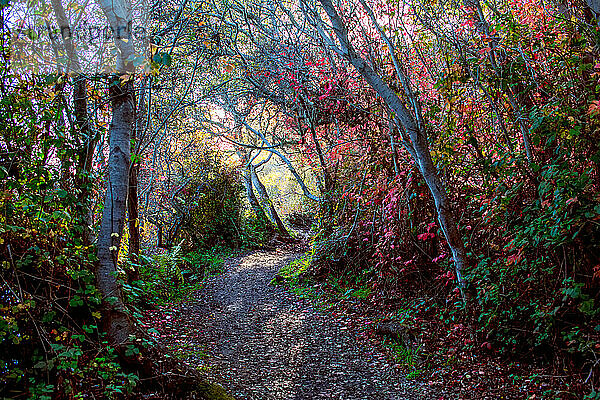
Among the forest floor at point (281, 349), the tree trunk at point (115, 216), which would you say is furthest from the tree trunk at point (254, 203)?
the tree trunk at point (115, 216)

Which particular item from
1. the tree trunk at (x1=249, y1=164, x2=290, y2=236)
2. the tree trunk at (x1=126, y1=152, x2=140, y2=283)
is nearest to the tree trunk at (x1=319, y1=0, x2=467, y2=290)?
the tree trunk at (x1=126, y1=152, x2=140, y2=283)

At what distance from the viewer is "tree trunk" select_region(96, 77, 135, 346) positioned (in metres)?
4.11

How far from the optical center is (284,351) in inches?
237

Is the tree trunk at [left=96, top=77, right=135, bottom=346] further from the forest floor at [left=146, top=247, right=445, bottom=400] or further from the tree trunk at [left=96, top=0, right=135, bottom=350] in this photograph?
the forest floor at [left=146, top=247, right=445, bottom=400]

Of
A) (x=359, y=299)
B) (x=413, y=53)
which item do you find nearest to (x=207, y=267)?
(x=359, y=299)

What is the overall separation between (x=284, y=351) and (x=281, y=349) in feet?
0.27

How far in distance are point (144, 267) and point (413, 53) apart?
610 centimetres

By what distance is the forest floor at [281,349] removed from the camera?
4.84 m

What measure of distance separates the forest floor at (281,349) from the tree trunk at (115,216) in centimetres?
132

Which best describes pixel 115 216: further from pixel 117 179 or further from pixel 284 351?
pixel 284 351

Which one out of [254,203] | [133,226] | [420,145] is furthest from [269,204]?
[420,145]

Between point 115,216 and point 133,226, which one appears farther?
point 133,226

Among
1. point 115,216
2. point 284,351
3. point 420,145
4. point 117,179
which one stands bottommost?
point 284,351

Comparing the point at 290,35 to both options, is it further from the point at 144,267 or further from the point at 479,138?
the point at 144,267
